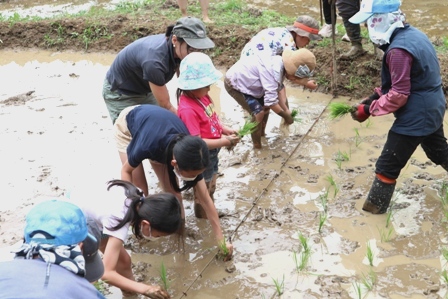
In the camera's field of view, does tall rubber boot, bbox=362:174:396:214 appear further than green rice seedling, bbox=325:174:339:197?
No

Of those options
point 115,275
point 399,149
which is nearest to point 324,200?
point 399,149

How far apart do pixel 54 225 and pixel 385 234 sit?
8.87ft

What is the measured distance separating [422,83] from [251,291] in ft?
5.96

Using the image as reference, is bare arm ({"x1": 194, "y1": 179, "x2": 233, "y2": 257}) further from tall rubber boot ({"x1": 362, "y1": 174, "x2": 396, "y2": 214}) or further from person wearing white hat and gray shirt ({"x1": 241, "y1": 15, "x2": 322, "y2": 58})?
person wearing white hat and gray shirt ({"x1": 241, "y1": 15, "x2": 322, "y2": 58})

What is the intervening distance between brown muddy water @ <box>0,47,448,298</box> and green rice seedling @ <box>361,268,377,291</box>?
0.02m

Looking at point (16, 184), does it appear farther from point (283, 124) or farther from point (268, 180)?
point (283, 124)

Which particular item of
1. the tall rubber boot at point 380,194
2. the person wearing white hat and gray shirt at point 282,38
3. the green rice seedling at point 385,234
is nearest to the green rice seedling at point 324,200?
the tall rubber boot at point 380,194

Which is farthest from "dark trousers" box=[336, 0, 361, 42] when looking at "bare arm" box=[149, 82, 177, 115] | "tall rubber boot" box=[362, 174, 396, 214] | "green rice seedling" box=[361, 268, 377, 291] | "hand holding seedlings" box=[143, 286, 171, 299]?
"hand holding seedlings" box=[143, 286, 171, 299]

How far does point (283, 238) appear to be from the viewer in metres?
4.32

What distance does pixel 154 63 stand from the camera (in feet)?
13.8

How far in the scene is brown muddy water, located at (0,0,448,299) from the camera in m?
3.89

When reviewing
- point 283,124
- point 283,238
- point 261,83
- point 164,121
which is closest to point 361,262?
point 283,238

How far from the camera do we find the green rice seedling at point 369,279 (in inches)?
146

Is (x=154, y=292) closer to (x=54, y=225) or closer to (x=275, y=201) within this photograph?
(x=54, y=225)
